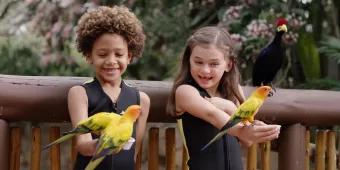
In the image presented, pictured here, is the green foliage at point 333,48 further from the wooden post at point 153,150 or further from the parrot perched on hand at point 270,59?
the wooden post at point 153,150

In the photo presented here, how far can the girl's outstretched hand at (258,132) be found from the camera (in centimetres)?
196

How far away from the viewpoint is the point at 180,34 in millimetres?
5898

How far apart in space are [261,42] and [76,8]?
1638mm

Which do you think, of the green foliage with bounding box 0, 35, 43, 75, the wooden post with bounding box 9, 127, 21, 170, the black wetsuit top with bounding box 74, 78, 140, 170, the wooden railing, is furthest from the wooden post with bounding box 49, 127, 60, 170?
the green foliage with bounding box 0, 35, 43, 75

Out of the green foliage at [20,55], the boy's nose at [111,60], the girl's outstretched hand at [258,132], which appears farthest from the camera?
→ the green foliage at [20,55]

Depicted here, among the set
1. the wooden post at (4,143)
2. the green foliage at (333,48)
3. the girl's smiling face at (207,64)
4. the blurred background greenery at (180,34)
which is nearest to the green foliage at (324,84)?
the blurred background greenery at (180,34)

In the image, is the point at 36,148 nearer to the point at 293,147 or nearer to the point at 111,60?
the point at 111,60

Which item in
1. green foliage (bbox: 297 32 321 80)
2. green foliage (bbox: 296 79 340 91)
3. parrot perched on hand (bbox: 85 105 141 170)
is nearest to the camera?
parrot perched on hand (bbox: 85 105 141 170)

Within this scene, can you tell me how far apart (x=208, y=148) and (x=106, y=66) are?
1.49 ft

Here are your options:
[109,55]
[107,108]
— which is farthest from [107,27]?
[107,108]

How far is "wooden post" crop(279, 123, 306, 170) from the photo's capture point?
291 centimetres

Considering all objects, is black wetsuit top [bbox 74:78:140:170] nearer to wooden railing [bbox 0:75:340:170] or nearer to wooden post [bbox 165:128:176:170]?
wooden railing [bbox 0:75:340:170]

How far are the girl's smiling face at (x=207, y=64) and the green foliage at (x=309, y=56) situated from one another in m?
3.23

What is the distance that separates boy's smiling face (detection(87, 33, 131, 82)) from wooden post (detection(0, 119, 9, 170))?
46 cm
